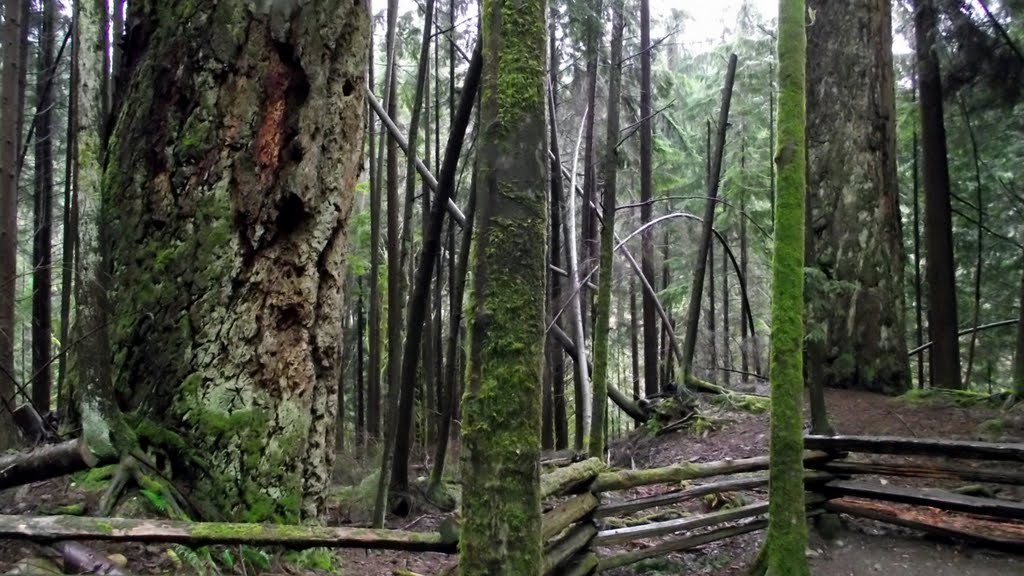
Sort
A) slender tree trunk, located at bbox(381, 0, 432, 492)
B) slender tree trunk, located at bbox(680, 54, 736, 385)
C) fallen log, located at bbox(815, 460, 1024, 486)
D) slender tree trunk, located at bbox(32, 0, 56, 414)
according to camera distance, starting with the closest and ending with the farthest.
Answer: slender tree trunk, located at bbox(381, 0, 432, 492), fallen log, located at bbox(815, 460, 1024, 486), slender tree trunk, located at bbox(680, 54, 736, 385), slender tree trunk, located at bbox(32, 0, 56, 414)

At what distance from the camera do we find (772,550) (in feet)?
14.9

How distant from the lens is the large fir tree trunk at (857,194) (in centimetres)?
948

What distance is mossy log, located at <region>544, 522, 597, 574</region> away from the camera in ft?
14.0

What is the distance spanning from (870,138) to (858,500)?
18.0 ft

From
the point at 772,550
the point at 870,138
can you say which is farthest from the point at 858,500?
the point at 870,138

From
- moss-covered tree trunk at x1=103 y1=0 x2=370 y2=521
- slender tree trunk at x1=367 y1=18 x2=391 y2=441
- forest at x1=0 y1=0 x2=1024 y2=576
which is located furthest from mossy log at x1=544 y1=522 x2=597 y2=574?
slender tree trunk at x1=367 y1=18 x2=391 y2=441

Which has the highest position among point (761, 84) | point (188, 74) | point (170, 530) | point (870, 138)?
point (761, 84)

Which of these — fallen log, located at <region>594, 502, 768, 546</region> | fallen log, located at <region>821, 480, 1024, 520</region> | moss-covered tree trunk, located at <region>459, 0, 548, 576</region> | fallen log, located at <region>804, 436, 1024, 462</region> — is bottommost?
fallen log, located at <region>594, 502, 768, 546</region>

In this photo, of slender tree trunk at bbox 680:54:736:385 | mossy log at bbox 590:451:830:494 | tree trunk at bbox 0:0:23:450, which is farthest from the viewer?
slender tree trunk at bbox 680:54:736:385

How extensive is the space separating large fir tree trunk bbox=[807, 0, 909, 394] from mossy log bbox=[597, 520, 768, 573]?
3.95 metres

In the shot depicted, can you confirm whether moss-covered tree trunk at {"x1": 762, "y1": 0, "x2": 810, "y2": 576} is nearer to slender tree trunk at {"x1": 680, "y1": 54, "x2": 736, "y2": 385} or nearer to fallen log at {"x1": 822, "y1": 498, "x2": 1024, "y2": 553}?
fallen log at {"x1": 822, "y1": 498, "x2": 1024, "y2": 553}

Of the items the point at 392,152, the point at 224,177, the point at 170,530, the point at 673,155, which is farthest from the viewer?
the point at 673,155

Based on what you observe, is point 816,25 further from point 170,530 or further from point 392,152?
point 170,530

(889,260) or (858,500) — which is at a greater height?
(889,260)
